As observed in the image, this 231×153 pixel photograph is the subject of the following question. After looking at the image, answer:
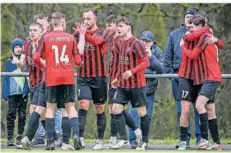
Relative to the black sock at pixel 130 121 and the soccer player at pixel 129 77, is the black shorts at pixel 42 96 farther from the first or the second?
the black sock at pixel 130 121

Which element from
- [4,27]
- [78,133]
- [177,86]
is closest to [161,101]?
[4,27]

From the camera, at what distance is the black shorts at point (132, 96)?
15.4 metres

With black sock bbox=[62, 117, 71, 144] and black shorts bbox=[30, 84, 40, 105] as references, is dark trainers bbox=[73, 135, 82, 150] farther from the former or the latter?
black shorts bbox=[30, 84, 40, 105]

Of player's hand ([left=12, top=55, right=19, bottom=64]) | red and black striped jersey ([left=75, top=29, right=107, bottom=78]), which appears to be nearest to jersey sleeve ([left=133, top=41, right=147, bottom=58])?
red and black striped jersey ([left=75, top=29, right=107, bottom=78])

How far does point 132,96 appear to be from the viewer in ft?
50.6

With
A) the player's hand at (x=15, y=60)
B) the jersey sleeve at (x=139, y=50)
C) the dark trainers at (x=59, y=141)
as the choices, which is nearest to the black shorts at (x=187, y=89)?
the jersey sleeve at (x=139, y=50)

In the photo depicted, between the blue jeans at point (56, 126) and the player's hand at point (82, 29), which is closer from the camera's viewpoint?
the player's hand at point (82, 29)

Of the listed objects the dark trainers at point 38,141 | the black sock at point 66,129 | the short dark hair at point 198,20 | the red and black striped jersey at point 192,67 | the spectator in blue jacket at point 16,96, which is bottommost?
the dark trainers at point 38,141

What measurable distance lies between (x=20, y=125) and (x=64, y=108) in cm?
123

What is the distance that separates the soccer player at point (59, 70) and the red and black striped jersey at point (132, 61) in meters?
0.62

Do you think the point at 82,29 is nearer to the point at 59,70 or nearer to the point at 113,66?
the point at 113,66

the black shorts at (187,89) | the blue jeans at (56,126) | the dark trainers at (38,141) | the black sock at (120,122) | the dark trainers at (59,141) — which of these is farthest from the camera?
the blue jeans at (56,126)

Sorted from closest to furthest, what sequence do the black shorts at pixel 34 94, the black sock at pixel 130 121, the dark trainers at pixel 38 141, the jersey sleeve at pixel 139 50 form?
the jersey sleeve at pixel 139 50 → the black sock at pixel 130 121 → the black shorts at pixel 34 94 → the dark trainers at pixel 38 141

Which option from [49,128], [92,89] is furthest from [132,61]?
[49,128]
